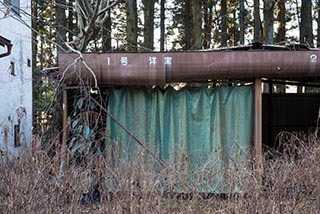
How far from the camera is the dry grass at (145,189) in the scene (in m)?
4.38

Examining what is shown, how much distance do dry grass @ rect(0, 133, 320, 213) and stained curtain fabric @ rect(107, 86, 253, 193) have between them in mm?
2720

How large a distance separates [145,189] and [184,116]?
343cm

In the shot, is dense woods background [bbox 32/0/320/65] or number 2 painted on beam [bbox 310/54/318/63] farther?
dense woods background [bbox 32/0/320/65]

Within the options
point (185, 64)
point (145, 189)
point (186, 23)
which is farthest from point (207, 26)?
point (145, 189)

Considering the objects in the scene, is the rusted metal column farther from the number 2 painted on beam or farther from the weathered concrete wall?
the weathered concrete wall

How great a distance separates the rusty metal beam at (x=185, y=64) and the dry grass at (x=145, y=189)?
242 cm

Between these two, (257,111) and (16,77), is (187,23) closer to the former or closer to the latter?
(16,77)

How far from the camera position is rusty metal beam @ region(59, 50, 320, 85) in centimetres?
693

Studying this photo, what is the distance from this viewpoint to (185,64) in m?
6.98

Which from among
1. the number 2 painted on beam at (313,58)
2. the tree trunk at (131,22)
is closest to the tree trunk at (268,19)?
the tree trunk at (131,22)

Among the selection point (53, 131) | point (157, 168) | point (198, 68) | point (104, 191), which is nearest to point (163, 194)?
point (104, 191)

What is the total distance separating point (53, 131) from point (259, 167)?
411 centimetres

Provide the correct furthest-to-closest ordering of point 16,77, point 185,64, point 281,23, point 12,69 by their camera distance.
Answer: point 281,23 < point 16,77 < point 12,69 < point 185,64

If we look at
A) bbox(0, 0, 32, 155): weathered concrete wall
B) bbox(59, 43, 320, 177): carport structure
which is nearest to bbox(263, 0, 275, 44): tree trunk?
bbox(59, 43, 320, 177): carport structure
